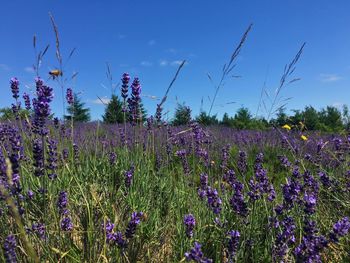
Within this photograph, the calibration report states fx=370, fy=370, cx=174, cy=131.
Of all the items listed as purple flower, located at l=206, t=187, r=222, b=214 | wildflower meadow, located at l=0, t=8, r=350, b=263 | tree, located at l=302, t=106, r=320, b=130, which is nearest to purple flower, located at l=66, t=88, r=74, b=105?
wildflower meadow, located at l=0, t=8, r=350, b=263

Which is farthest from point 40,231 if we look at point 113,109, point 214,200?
point 113,109

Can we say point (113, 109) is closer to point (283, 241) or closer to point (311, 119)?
point (283, 241)

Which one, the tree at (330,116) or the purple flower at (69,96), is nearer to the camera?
the purple flower at (69,96)

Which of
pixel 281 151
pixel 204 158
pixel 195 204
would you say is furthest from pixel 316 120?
pixel 195 204

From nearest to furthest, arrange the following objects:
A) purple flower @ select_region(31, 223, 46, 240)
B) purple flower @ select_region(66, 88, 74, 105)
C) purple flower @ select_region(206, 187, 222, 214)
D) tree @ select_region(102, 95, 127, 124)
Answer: purple flower @ select_region(31, 223, 46, 240), purple flower @ select_region(206, 187, 222, 214), purple flower @ select_region(66, 88, 74, 105), tree @ select_region(102, 95, 127, 124)

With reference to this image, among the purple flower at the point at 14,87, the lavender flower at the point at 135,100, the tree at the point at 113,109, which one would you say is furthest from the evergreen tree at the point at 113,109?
the purple flower at the point at 14,87

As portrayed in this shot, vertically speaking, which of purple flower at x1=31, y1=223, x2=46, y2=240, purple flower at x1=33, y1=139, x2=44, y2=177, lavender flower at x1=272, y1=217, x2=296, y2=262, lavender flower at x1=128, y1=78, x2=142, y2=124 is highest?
lavender flower at x1=128, y1=78, x2=142, y2=124

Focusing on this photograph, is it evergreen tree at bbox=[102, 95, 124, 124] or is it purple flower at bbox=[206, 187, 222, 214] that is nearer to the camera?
purple flower at bbox=[206, 187, 222, 214]

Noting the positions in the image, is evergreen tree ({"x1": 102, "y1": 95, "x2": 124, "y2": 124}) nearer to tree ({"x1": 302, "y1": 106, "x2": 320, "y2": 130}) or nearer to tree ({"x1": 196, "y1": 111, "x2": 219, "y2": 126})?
tree ({"x1": 196, "y1": 111, "x2": 219, "y2": 126})

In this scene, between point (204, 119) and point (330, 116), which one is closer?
point (204, 119)

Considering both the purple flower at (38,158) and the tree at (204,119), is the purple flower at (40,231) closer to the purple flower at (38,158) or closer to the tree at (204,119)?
the purple flower at (38,158)

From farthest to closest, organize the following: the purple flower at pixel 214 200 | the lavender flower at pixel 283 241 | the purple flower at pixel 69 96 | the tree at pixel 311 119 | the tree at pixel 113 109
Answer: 1. the tree at pixel 311 119
2. the tree at pixel 113 109
3. the purple flower at pixel 69 96
4. the purple flower at pixel 214 200
5. the lavender flower at pixel 283 241

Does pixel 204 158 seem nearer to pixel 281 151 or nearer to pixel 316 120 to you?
pixel 281 151

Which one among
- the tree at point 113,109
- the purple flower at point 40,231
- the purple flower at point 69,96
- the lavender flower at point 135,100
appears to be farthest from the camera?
the tree at point 113,109
